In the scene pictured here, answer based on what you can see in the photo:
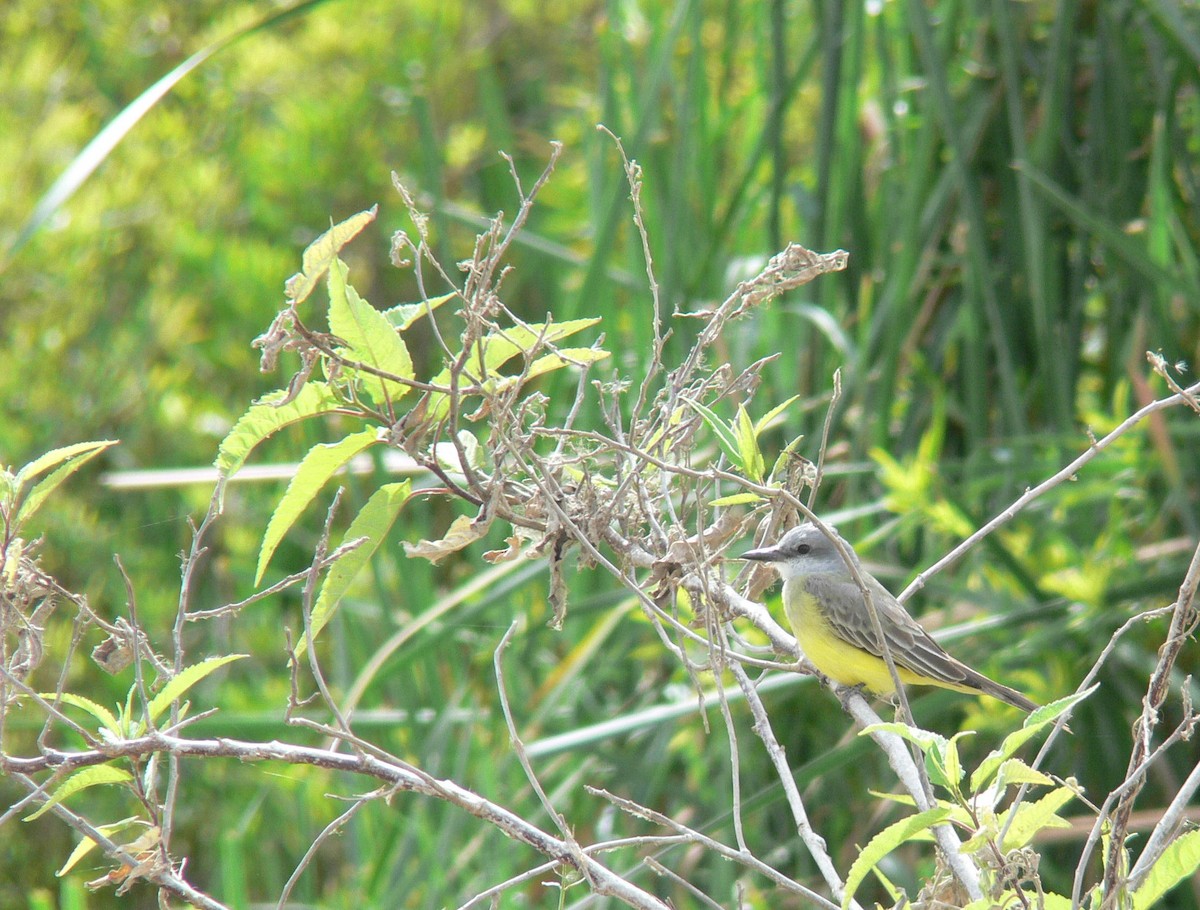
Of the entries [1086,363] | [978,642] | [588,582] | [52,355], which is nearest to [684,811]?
[588,582]

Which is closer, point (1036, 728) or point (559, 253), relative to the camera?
point (1036, 728)

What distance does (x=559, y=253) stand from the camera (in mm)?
4188

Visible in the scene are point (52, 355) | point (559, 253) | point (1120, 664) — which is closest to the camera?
point (1120, 664)

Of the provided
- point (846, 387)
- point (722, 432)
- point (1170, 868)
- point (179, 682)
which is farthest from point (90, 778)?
point (846, 387)

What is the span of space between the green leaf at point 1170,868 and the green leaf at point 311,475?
900mm

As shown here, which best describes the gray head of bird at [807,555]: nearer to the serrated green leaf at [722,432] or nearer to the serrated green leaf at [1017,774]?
the serrated green leaf at [722,432]

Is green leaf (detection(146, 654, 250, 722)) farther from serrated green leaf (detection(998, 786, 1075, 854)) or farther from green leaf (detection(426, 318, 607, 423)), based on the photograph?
serrated green leaf (detection(998, 786, 1075, 854))

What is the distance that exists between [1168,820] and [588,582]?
2549mm

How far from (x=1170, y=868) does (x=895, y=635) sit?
79.1 inches

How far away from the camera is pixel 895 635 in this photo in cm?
328

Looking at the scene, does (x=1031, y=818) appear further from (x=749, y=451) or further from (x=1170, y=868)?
(x=749, y=451)

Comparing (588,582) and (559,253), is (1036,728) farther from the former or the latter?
(559,253)

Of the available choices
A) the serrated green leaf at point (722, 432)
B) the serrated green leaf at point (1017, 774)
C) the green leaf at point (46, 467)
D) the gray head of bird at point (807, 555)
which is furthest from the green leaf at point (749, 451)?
the gray head of bird at point (807, 555)

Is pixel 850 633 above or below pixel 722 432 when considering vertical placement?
below
